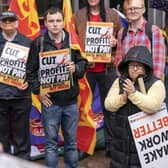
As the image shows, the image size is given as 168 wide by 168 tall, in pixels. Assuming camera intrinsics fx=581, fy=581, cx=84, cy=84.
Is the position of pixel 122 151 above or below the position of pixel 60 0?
below

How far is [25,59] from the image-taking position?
560 cm

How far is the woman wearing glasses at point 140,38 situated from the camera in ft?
18.0

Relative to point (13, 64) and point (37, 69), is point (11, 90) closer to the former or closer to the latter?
point (13, 64)

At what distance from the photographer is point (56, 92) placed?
17.3ft

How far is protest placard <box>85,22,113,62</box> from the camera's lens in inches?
239

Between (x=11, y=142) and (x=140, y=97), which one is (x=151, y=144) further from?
(x=11, y=142)

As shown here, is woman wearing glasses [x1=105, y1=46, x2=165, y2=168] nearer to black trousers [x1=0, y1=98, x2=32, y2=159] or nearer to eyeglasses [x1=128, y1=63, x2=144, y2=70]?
eyeglasses [x1=128, y1=63, x2=144, y2=70]

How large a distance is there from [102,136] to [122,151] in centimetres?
200

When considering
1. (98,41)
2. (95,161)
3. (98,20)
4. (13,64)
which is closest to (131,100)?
(13,64)

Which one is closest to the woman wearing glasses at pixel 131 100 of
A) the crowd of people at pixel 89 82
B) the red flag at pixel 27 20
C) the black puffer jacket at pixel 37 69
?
the crowd of people at pixel 89 82

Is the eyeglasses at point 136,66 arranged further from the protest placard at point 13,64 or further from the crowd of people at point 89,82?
the protest placard at point 13,64

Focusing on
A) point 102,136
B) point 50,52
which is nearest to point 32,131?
point 102,136

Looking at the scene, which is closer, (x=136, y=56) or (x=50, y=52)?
(x=136, y=56)

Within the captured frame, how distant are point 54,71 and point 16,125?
895 mm
